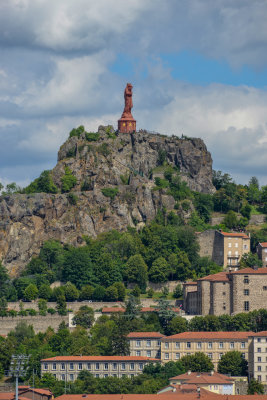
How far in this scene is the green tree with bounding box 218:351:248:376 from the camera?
4459 inches

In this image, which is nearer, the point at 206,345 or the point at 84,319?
the point at 206,345

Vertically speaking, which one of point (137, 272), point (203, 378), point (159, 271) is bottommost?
point (203, 378)

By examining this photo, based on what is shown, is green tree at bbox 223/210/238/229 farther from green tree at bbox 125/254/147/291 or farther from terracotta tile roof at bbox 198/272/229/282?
terracotta tile roof at bbox 198/272/229/282

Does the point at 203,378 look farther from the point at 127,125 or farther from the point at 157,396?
the point at 127,125

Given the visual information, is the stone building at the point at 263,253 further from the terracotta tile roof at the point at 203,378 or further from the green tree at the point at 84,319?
the terracotta tile roof at the point at 203,378

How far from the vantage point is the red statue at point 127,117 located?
524 ft

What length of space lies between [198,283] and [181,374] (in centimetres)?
1712

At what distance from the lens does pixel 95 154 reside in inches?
5935

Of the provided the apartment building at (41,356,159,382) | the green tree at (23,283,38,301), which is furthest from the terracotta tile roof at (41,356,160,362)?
the green tree at (23,283,38,301)

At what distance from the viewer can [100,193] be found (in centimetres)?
14800

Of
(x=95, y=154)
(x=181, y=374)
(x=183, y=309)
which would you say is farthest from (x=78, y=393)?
(x=95, y=154)

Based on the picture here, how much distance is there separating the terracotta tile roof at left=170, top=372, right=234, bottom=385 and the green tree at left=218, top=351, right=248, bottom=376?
62.0 inches

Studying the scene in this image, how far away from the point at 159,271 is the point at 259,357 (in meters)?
26.3

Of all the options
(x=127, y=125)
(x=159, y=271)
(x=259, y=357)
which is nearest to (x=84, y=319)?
(x=159, y=271)
